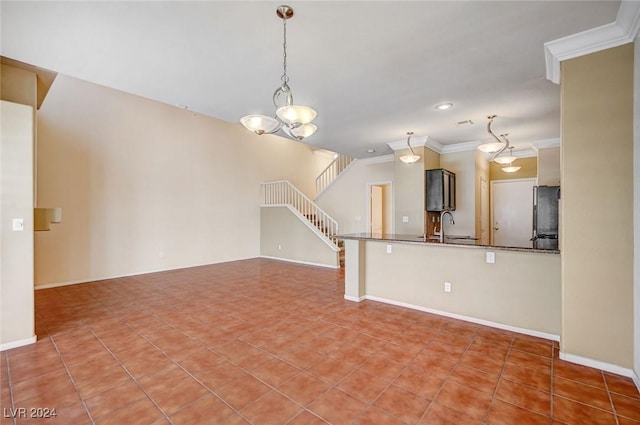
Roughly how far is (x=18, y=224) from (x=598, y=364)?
5.52 metres

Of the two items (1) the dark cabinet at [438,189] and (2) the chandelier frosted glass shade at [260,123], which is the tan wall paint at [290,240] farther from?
(2) the chandelier frosted glass shade at [260,123]

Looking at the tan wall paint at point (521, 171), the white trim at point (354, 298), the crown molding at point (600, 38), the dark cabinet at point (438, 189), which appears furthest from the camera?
the tan wall paint at point (521, 171)

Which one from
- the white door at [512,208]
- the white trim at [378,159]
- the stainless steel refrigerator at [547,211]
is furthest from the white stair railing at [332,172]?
the stainless steel refrigerator at [547,211]

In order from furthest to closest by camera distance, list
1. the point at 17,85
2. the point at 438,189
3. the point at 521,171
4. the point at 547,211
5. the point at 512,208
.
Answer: the point at 512,208 < the point at 521,171 < the point at 438,189 < the point at 547,211 < the point at 17,85

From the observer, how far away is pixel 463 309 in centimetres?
362

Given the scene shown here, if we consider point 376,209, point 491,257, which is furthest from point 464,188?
point 491,257

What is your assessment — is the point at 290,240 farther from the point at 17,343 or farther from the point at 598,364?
the point at 598,364

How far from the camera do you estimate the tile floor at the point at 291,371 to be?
1.93 m

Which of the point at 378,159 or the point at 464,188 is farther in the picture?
the point at 378,159

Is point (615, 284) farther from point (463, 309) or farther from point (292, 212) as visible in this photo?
point (292, 212)

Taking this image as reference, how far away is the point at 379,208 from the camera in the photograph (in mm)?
9141

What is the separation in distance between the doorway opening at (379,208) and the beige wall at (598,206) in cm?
590

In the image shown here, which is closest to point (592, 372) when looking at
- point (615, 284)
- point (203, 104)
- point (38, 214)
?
point (615, 284)

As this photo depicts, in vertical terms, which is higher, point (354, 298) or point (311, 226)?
point (311, 226)
